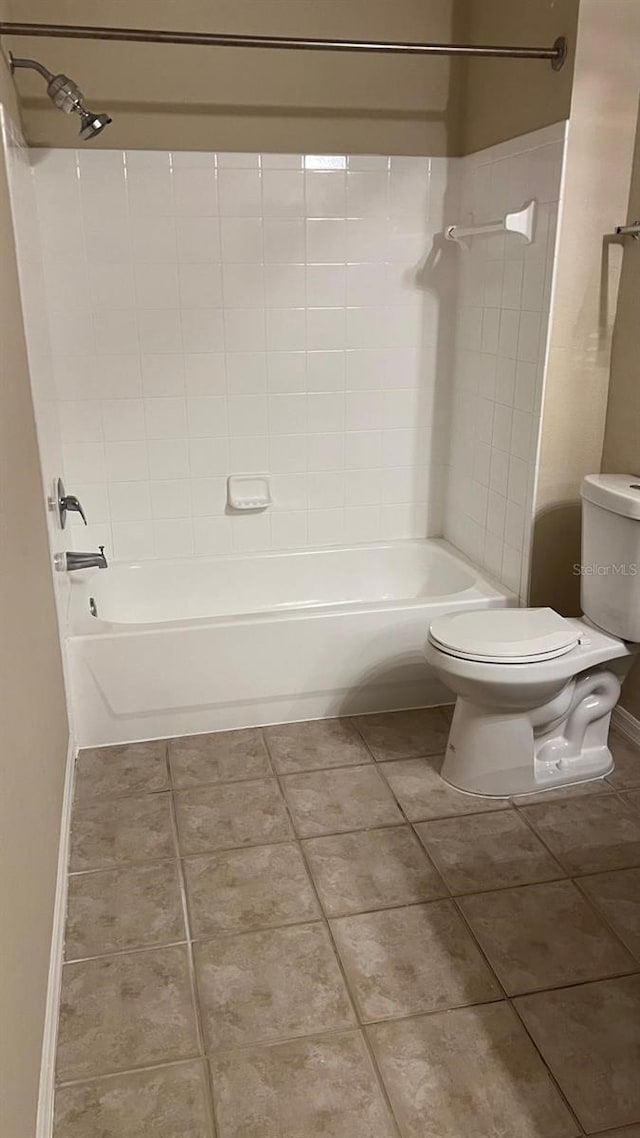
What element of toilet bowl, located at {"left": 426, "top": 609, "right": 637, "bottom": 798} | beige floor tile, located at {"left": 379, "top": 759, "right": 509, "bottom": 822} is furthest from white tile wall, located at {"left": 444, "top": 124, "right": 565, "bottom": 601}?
beige floor tile, located at {"left": 379, "top": 759, "right": 509, "bottom": 822}

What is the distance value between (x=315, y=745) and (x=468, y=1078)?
1.20 metres

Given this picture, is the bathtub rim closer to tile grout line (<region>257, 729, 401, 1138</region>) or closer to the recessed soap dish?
the recessed soap dish

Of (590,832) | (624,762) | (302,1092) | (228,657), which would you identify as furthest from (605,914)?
(228,657)

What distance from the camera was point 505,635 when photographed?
2.36m

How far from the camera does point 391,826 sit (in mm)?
2301

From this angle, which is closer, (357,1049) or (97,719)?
(357,1049)

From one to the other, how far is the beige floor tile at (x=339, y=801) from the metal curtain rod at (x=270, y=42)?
6.48ft

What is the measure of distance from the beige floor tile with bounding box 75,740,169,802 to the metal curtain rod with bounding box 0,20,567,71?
193 cm

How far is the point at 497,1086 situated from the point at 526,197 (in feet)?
7.48

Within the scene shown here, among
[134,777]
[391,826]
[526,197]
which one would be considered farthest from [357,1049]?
[526,197]

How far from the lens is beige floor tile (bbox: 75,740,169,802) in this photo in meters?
2.46

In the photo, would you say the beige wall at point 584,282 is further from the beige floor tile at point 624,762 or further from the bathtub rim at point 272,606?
the beige floor tile at point 624,762

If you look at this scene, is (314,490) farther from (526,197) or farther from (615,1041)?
(615,1041)

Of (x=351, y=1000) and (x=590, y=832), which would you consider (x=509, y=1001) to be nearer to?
(x=351, y=1000)
